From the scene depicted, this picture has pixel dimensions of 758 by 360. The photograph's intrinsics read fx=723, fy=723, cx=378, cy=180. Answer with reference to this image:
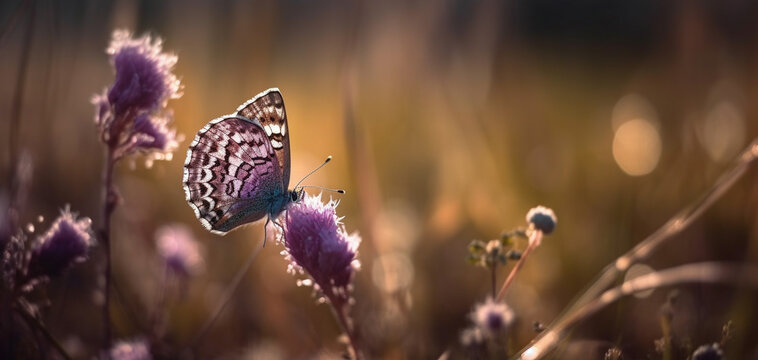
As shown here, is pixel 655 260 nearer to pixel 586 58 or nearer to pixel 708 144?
pixel 708 144

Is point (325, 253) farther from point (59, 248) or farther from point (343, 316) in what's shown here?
point (59, 248)

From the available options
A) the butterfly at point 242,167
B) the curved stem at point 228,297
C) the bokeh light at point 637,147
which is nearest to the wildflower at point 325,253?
the curved stem at point 228,297

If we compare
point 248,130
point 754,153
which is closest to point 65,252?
point 248,130

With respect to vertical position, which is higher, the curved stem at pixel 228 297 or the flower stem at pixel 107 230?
the flower stem at pixel 107 230

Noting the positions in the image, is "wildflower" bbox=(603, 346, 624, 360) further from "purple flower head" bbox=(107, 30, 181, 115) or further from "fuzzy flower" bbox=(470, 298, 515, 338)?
"purple flower head" bbox=(107, 30, 181, 115)

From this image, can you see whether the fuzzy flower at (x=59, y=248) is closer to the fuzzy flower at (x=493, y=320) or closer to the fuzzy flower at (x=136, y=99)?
the fuzzy flower at (x=136, y=99)
